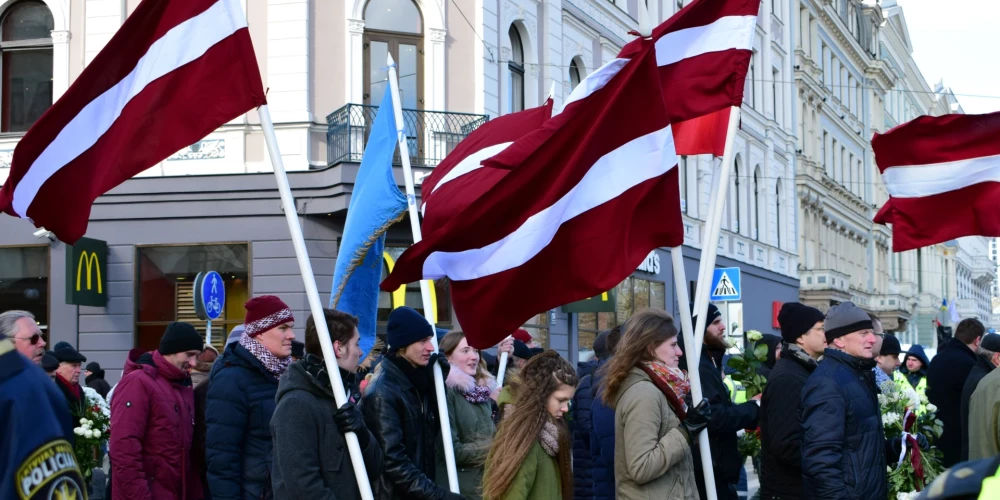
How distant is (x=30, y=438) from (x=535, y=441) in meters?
3.73

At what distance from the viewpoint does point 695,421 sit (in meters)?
5.86

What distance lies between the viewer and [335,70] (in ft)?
61.9

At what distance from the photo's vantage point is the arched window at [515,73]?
2145cm

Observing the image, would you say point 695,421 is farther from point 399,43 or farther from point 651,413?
point 399,43

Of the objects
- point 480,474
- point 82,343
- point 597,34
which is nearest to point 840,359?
point 480,474

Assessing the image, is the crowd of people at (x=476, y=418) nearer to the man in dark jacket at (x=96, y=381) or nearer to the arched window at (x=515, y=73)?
the man in dark jacket at (x=96, y=381)

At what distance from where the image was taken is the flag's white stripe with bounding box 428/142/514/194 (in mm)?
7250

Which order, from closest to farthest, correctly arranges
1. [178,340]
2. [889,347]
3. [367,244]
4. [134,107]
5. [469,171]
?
[134,107]
[469,171]
[178,340]
[367,244]
[889,347]

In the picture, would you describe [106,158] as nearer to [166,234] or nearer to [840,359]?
[840,359]

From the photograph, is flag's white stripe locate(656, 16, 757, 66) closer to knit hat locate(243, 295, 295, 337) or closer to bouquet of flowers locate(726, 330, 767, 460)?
bouquet of flowers locate(726, 330, 767, 460)

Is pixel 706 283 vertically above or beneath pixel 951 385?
above

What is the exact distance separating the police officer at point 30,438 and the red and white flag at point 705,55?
13.2 feet

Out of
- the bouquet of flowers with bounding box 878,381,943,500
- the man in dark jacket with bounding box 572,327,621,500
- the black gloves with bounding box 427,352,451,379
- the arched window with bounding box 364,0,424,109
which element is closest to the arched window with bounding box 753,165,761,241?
the arched window with bounding box 364,0,424,109

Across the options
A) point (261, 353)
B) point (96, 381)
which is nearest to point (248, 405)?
point (261, 353)
